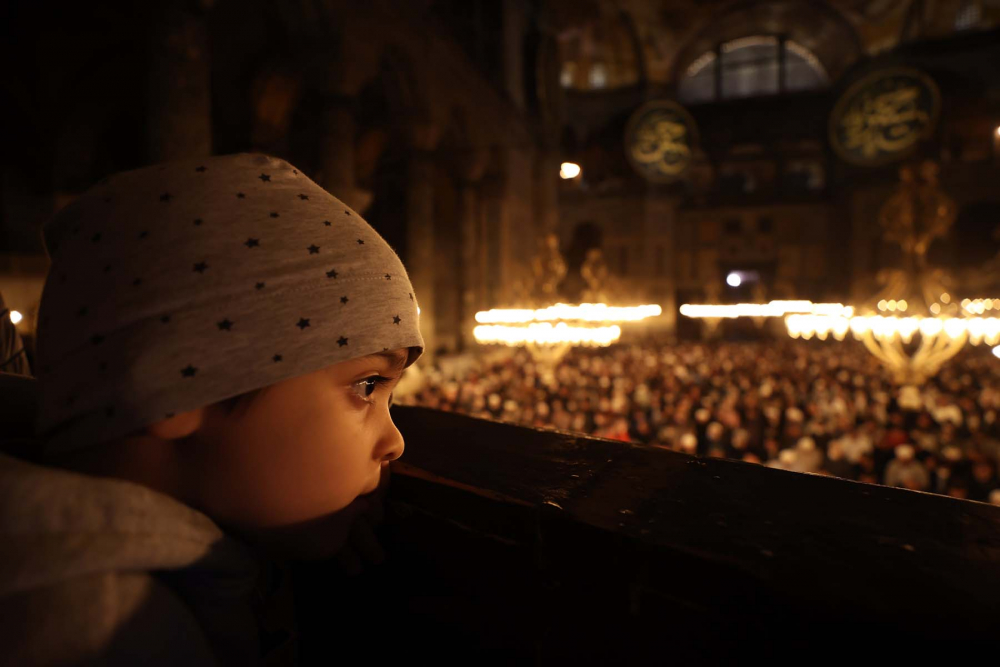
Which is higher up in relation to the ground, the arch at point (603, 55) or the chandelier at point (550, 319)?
the arch at point (603, 55)

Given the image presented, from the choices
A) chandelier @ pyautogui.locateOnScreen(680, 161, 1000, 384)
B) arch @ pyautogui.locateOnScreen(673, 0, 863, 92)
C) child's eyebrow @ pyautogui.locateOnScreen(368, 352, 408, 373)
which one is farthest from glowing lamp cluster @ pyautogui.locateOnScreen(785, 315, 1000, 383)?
arch @ pyautogui.locateOnScreen(673, 0, 863, 92)

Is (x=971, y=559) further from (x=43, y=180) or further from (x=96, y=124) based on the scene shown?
(x=96, y=124)

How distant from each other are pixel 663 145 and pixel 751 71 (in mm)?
11002

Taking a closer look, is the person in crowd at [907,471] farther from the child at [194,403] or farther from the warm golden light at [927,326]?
the child at [194,403]

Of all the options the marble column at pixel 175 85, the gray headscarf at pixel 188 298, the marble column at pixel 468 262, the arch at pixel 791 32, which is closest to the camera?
the gray headscarf at pixel 188 298

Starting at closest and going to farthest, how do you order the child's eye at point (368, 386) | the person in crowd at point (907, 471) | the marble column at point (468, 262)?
the child's eye at point (368, 386)
the person in crowd at point (907, 471)
the marble column at point (468, 262)

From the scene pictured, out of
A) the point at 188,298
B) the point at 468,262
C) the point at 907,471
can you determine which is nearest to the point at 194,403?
the point at 188,298

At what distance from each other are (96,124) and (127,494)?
11.4 meters

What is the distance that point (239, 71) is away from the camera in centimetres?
922

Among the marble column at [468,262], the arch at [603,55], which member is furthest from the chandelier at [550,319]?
the arch at [603,55]

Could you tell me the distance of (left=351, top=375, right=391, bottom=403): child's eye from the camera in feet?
2.34

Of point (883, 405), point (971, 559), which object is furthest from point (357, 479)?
point (883, 405)

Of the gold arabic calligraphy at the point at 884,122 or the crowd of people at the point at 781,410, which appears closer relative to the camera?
the crowd of people at the point at 781,410

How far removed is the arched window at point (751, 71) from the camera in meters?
24.7
